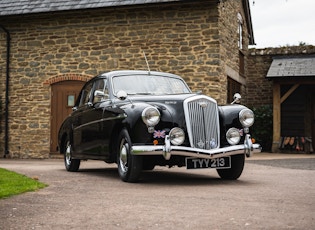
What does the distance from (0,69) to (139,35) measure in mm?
5023

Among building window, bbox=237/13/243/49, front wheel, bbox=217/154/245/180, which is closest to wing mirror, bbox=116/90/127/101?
front wheel, bbox=217/154/245/180

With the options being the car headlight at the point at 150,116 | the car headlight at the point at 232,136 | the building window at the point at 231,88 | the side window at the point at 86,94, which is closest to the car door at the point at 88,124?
the side window at the point at 86,94

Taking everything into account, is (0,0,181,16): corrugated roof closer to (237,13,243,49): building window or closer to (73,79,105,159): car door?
(237,13,243,49): building window

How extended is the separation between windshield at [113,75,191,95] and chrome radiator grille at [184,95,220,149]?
1153 mm

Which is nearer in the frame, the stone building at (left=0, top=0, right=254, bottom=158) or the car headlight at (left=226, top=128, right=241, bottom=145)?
the car headlight at (left=226, top=128, right=241, bottom=145)

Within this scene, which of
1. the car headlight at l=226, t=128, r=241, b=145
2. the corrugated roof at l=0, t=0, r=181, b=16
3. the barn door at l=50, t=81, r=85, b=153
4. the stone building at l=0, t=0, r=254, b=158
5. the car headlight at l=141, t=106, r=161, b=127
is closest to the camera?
the car headlight at l=141, t=106, r=161, b=127

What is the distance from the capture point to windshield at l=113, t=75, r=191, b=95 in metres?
8.25

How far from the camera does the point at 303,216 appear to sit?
453 cm

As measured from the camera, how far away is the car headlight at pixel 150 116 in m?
6.90

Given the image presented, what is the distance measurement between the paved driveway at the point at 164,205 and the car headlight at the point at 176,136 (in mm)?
599

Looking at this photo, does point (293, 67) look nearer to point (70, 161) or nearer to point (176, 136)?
point (70, 161)

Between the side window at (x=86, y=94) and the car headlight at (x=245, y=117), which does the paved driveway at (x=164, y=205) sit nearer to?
the car headlight at (x=245, y=117)

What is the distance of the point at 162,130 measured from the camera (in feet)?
23.0

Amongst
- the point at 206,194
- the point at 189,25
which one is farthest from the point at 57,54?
the point at 206,194
